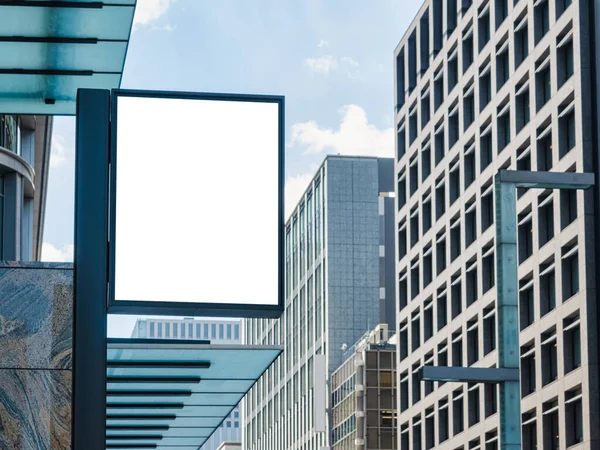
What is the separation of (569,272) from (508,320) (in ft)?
140

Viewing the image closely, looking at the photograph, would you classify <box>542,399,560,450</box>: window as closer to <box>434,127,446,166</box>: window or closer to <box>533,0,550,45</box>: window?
<box>533,0,550,45</box>: window

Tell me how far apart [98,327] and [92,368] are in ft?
1.16

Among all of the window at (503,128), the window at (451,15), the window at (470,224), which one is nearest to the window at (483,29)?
the window at (503,128)

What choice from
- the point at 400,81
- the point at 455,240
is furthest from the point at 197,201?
the point at 400,81

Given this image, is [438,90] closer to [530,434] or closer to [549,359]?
[549,359]

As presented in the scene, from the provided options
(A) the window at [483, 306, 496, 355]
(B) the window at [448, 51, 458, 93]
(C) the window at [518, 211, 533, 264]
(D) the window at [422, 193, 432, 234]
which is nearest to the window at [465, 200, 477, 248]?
(A) the window at [483, 306, 496, 355]

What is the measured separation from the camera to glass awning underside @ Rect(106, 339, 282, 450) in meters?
16.3

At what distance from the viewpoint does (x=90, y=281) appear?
10.6m

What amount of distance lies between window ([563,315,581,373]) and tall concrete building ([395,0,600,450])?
9 centimetres

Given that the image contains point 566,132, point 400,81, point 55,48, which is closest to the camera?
point 55,48

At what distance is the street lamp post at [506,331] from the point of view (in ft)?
36.1

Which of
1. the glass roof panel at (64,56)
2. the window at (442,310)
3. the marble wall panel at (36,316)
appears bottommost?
the marble wall panel at (36,316)

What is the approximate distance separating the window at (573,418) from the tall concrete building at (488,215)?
0.19ft

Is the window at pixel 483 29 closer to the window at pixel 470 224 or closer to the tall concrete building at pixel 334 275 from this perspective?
the window at pixel 470 224
